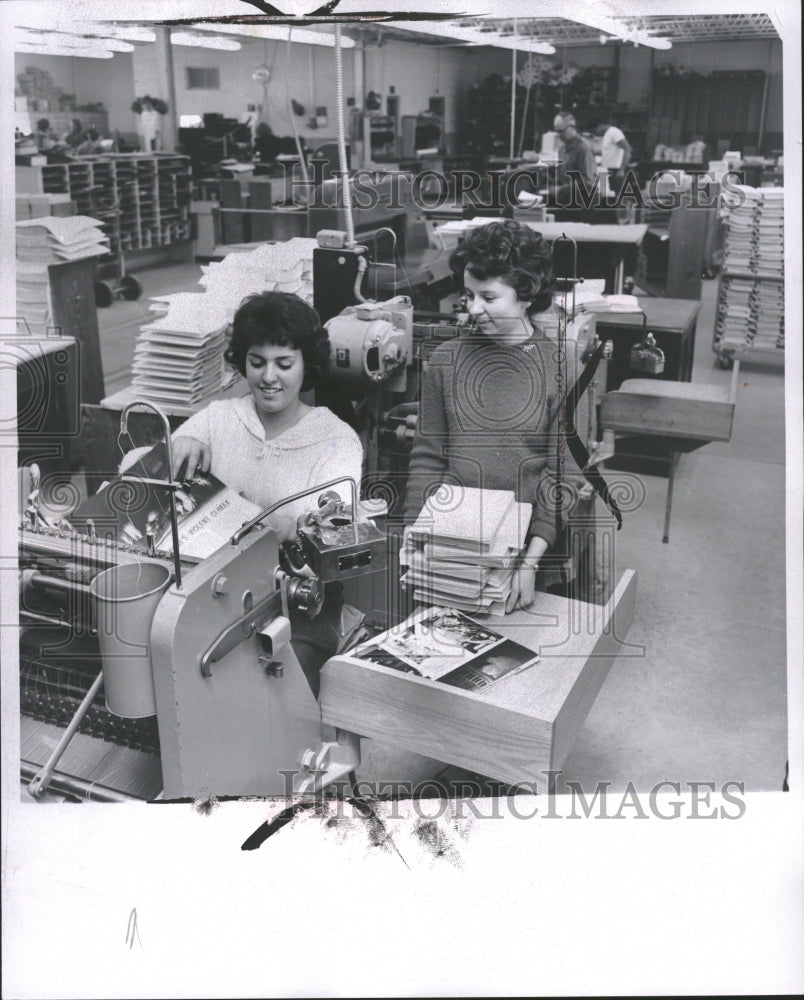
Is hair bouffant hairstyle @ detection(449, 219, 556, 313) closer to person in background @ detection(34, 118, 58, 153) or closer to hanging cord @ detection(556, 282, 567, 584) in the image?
hanging cord @ detection(556, 282, 567, 584)

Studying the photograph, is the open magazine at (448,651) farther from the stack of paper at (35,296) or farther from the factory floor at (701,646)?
the stack of paper at (35,296)

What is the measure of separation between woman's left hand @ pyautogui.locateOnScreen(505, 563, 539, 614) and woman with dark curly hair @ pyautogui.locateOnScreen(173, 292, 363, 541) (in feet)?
1.42

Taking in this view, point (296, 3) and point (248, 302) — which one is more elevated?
point (296, 3)

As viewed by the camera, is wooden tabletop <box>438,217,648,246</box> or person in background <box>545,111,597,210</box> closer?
wooden tabletop <box>438,217,648,246</box>

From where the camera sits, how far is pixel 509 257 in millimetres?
2100

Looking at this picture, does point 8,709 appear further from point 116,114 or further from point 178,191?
point 116,114

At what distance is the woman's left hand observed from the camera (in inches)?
68.3

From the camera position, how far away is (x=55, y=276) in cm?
370

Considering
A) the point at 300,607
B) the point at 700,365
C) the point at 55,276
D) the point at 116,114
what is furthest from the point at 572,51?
the point at 300,607

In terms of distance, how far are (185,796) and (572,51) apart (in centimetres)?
1486

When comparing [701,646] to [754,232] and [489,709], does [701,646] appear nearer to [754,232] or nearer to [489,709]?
[489,709]

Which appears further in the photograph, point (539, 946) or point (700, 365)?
point (700, 365)

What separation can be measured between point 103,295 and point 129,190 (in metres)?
1.94

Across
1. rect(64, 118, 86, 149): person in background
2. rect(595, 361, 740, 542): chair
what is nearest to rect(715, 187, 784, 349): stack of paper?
rect(595, 361, 740, 542): chair
